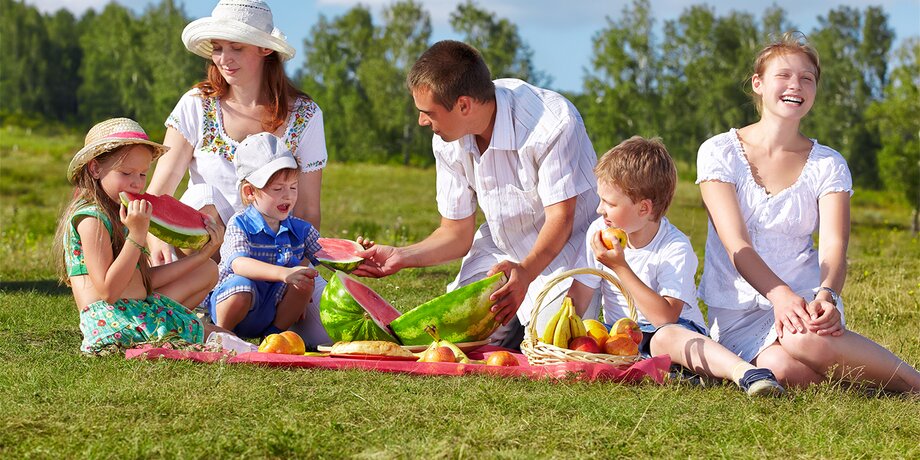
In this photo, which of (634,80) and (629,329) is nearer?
(629,329)

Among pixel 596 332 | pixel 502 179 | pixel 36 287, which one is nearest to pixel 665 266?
pixel 596 332

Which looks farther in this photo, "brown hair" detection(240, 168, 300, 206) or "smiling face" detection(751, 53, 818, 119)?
"brown hair" detection(240, 168, 300, 206)

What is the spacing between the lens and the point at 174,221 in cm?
605

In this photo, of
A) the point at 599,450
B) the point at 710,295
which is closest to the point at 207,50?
the point at 710,295

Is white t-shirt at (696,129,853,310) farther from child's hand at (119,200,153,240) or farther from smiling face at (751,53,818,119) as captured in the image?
child's hand at (119,200,153,240)

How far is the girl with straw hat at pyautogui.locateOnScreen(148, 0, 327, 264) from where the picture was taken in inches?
276

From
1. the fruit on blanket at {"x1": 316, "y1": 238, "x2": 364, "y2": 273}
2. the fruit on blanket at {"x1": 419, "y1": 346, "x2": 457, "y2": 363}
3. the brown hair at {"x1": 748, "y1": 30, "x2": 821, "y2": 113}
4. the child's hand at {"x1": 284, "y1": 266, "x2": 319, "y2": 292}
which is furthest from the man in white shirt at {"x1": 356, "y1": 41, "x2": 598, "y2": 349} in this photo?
the brown hair at {"x1": 748, "y1": 30, "x2": 821, "y2": 113}

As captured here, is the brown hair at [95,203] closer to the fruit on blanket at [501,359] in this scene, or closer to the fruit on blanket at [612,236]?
the fruit on blanket at [501,359]

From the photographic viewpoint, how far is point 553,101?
6.61 m

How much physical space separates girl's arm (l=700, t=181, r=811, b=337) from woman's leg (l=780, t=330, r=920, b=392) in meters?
0.09

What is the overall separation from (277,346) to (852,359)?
298 centimetres

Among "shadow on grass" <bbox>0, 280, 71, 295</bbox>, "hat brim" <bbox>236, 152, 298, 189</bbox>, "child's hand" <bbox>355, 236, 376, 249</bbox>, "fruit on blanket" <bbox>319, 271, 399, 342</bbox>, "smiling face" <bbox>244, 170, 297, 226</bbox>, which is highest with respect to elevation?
"hat brim" <bbox>236, 152, 298, 189</bbox>

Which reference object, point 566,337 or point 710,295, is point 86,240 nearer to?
point 566,337

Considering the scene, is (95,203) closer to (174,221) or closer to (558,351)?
(174,221)
